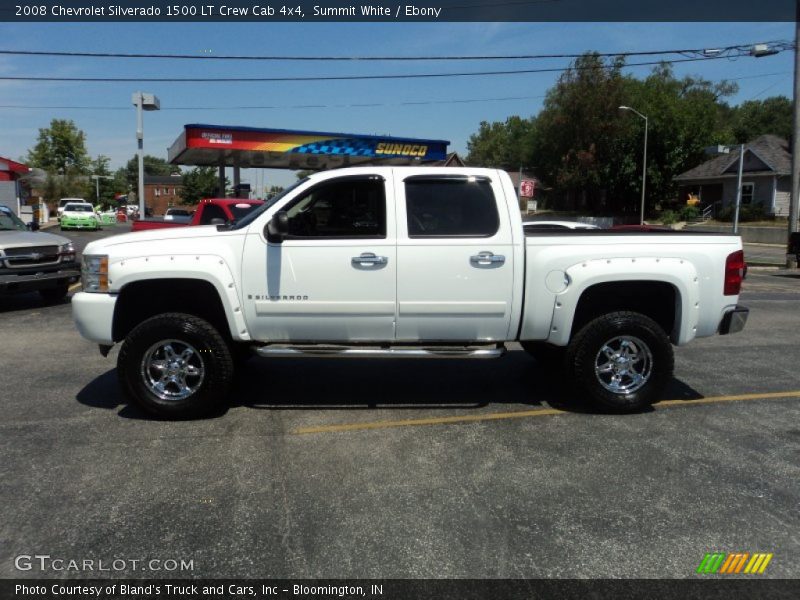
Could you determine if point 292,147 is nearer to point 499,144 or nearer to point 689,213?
point 689,213

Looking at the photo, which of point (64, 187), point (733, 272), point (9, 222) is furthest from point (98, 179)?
point (733, 272)

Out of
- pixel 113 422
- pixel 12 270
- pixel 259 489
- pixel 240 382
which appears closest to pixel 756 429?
pixel 259 489

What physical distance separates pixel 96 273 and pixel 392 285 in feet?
7.83

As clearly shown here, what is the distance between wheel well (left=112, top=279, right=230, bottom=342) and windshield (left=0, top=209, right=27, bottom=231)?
7.61 m

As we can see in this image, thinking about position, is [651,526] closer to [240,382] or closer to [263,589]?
[263,589]

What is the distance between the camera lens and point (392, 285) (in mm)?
5250

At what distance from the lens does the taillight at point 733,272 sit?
5.45m

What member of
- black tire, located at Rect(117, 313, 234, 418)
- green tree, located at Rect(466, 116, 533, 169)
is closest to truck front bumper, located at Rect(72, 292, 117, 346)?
black tire, located at Rect(117, 313, 234, 418)

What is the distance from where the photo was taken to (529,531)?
360cm

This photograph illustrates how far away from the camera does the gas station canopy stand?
2256cm

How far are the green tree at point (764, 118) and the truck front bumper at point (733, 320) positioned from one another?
254 ft

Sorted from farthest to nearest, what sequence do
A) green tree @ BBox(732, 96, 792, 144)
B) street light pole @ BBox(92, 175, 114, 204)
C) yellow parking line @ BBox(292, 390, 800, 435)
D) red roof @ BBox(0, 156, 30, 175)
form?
street light pole @ BBox(92, 175, 114, 204) → green tree @ BBox(732, 96, 792, 144) → red roof @ BBox(0, 156, 30, 175) → yellow parking line @ BBox(292, 390, 800, 435)

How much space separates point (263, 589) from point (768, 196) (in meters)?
48.6

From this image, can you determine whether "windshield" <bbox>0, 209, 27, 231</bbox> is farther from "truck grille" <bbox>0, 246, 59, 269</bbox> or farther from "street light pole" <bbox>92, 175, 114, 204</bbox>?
"street light pole" <bbox>92, 175, 114, 204</bbox>
